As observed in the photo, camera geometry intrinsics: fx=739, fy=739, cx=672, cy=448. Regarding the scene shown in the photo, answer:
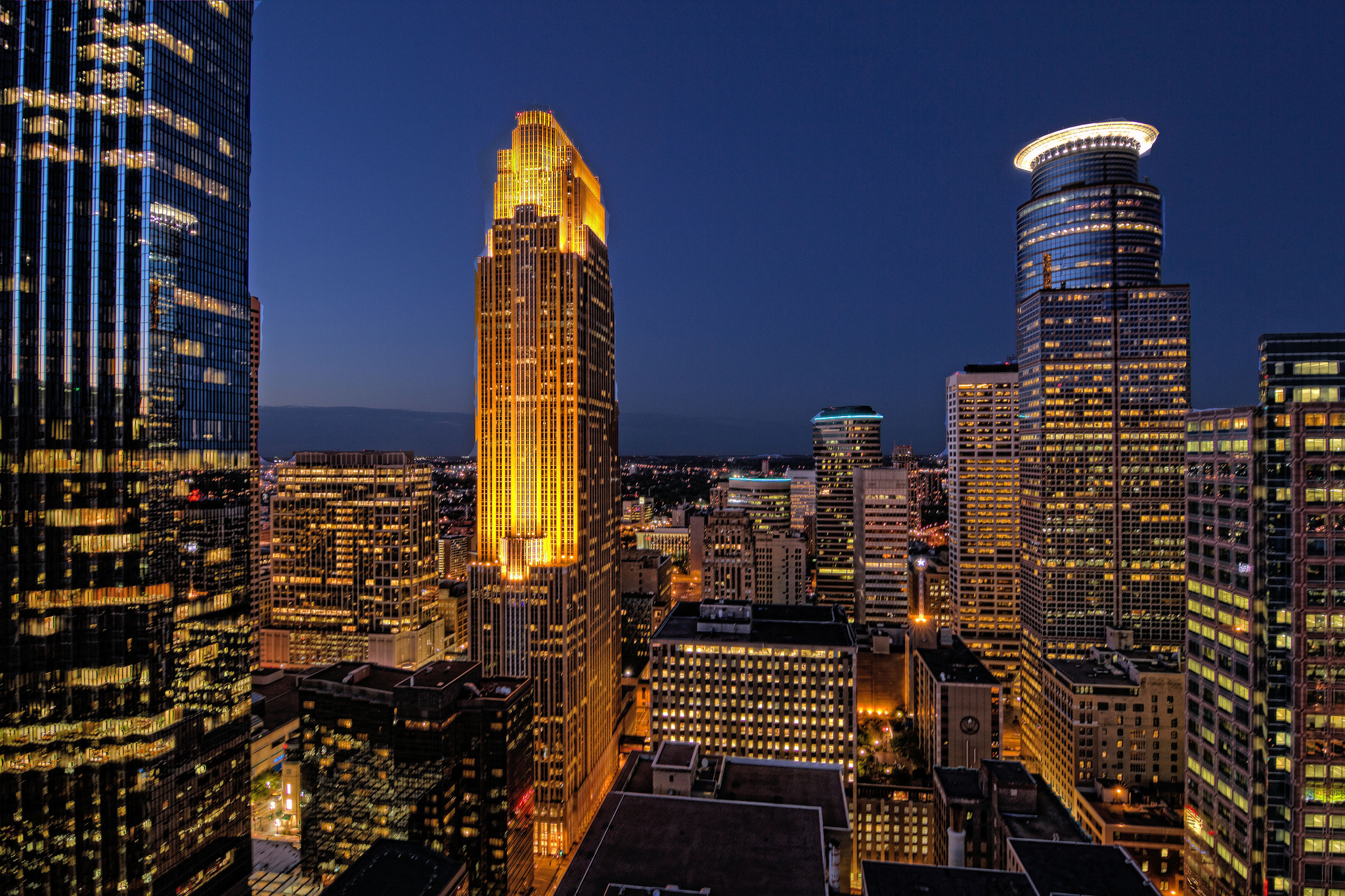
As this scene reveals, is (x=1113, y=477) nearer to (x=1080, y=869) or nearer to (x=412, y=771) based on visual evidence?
(x=1080, y=869)

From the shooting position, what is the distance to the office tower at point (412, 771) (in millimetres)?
110750

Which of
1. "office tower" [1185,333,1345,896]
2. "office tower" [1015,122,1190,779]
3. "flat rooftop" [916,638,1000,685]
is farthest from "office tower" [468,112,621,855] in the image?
"office tower" [1015,122,1190,779]

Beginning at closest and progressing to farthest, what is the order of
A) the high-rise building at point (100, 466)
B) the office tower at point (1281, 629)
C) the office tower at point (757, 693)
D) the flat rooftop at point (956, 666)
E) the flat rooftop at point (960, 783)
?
the high-rise building at point (100, 466)
the office tower at point (1281, 629)
the flat rooftop at point (960, 783)
the office tower at point (757, 693)
the flat rooftop at point (956, 666)

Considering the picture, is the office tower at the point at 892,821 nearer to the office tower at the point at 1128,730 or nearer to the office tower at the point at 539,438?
the office tower at the point at 1128,730

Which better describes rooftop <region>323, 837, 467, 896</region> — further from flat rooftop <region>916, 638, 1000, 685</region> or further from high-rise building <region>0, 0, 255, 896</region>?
flat rooftop <region>916, 638, 1000, 685</region>

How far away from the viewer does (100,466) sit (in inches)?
3083

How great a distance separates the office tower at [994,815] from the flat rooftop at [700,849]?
38.5 m

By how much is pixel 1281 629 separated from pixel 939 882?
47911mm

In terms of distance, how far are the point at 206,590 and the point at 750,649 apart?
98380 millimetres

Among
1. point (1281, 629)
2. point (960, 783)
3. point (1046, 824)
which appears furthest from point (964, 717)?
point (1281, 629)

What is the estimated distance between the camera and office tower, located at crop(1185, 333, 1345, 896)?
8125 cm

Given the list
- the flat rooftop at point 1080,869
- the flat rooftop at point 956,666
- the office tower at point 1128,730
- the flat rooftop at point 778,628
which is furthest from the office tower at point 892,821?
the flat rooftop at point 1080,869

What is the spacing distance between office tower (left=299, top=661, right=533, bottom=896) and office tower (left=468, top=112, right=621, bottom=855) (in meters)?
34.7

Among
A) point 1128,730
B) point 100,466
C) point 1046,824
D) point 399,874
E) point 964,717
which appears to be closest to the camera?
point 100,466
